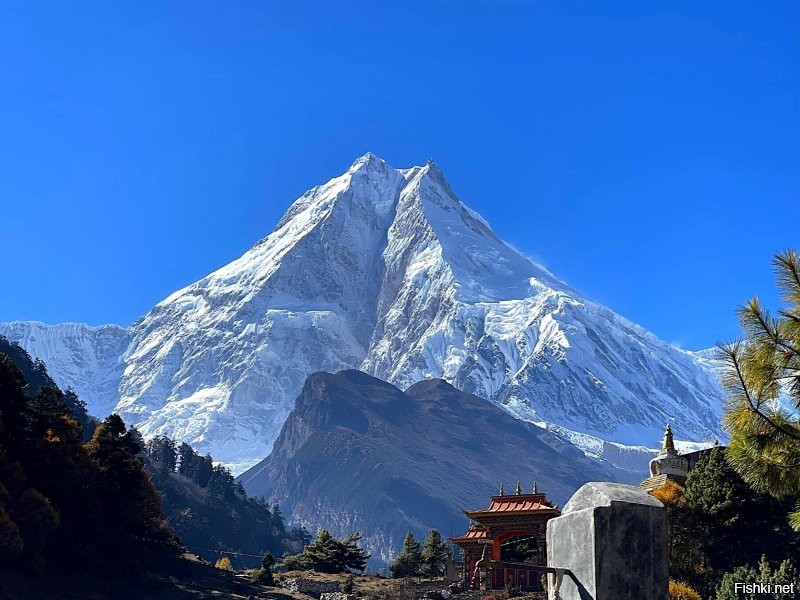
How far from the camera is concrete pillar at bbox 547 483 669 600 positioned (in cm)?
565

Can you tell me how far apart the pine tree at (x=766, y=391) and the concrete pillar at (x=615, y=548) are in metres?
8.38

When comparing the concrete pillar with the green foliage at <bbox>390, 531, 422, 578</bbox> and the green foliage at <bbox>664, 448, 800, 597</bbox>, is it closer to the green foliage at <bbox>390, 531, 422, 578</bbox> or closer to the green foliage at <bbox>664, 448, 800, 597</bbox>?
the green foliage at <bbox>664, 448, 800, 597</bbox>

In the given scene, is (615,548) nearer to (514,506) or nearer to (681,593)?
(681,593)

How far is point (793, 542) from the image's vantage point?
131 feet

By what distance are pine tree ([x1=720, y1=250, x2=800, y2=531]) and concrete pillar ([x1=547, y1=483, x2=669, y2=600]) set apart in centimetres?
838

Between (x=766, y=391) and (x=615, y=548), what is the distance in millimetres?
8711

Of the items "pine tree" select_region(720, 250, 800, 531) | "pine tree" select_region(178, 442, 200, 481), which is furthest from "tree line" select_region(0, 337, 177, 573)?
"pine tree" select_region(178, 442, 200, 481)

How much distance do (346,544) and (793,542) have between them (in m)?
40.0

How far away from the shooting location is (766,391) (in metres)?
13.5

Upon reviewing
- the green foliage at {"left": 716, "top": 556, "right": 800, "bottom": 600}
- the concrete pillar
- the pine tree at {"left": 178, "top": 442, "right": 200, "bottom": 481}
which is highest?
the pine tree at {"left": 178, "top": 442, "right": 200, "bottom": 481}

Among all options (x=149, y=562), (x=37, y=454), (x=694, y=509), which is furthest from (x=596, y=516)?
(x=149, y=562)

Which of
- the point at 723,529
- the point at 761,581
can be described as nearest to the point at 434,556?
the point at 723,529

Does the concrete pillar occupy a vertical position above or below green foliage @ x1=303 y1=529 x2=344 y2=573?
below

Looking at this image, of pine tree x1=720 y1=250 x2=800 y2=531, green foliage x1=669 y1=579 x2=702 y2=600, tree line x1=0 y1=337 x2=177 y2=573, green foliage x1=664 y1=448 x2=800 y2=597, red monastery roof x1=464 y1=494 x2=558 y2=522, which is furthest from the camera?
red monastery roof x1=464 y1=494 x2=558 y2=522
